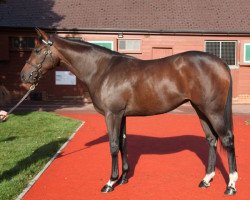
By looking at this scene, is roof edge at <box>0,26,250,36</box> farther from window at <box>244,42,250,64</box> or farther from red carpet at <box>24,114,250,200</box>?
red carpet at <box>24,114,250,200</box>

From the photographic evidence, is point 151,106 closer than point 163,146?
Yes

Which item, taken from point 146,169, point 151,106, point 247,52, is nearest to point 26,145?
point 146,169

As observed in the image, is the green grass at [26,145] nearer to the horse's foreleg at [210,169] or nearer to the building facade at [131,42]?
the horse's foreleg at [210,169]

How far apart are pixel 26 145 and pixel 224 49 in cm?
1518

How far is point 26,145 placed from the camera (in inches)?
349

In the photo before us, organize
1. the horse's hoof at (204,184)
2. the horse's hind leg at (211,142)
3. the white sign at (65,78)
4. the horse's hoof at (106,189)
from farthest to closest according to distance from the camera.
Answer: the white sign at (65,78) → the horse's hind leg at (211,142) → the horse's hoof at (204,184) → the horse's hoof at (106,189)

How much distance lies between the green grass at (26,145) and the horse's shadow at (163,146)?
1.29 metres

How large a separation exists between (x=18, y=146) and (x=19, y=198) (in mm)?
3513

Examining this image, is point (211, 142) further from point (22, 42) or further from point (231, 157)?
point (22, 42)

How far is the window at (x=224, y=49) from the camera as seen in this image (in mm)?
20719

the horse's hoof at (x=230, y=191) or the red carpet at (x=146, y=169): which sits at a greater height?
the horse's hoof at (x=230, y=191)

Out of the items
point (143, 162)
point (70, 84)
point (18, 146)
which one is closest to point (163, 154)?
point (143, 162)

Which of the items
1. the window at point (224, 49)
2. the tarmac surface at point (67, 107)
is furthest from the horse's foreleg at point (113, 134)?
the window at point (224, 49)

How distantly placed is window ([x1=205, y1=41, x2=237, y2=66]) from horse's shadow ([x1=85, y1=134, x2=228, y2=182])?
38.1 feet
